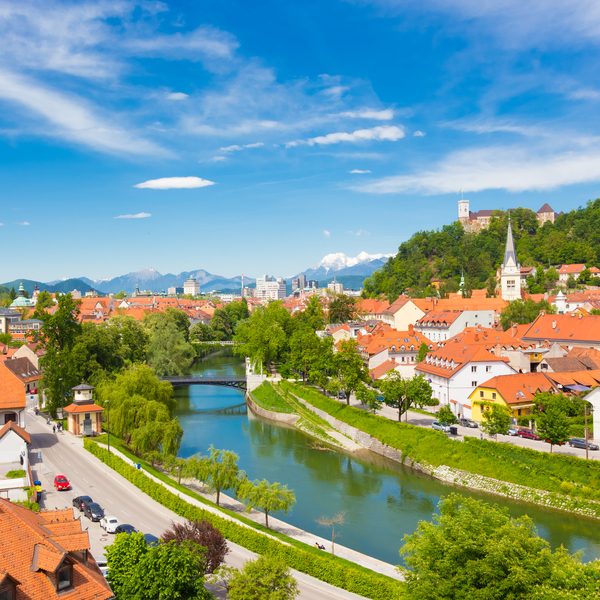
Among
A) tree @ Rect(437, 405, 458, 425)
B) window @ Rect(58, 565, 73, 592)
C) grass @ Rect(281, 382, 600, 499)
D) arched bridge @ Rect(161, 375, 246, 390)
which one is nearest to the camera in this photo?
window @ Rect(58, 565, 73, 592)

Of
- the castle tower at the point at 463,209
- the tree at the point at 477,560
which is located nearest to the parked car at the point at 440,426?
the tree at the point at 477,560

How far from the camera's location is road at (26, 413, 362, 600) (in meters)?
15.9

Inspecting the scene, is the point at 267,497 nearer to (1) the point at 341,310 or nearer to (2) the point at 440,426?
(2) the point at 440,426

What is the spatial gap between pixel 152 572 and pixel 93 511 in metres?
9.67

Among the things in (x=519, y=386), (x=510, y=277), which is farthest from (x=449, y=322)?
(x=519, y=386)

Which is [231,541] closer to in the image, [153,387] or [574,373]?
[153,387]

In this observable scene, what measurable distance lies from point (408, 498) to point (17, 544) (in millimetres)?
19347

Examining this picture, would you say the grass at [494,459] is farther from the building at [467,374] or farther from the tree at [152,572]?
the tree at [152,572]

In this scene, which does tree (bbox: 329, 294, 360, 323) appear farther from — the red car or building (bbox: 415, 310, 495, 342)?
the red car

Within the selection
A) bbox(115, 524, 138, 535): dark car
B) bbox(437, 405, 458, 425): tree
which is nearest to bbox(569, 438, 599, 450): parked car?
bbox(437, 405, 458, 425): tree

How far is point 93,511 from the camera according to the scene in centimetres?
1927

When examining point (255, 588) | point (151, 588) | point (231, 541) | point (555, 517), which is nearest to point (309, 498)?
point (231, 541)

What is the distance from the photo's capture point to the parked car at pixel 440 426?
31312 mm

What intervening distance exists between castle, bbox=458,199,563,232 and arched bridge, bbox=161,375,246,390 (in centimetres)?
8181
